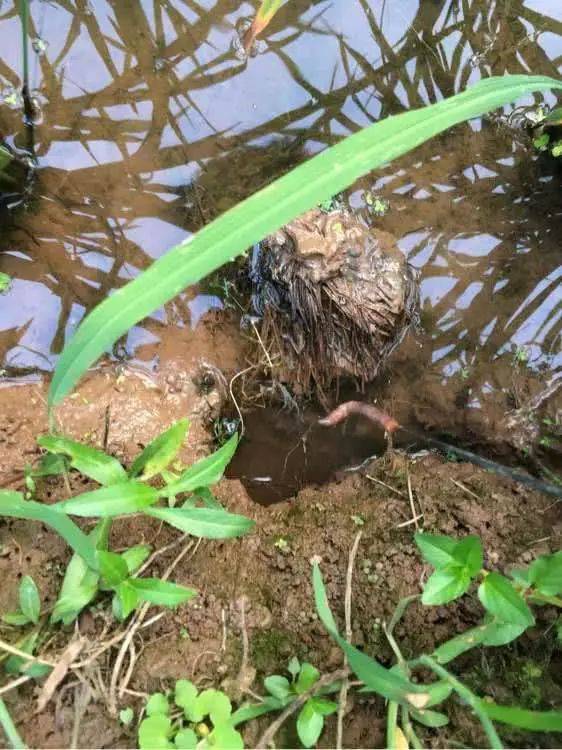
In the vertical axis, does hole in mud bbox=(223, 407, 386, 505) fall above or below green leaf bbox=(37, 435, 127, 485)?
below

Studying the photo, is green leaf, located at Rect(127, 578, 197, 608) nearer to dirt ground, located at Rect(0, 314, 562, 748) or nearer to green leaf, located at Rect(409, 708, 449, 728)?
dirt ground, located at Rect(0, 314, 562, 748)

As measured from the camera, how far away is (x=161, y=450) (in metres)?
1.45

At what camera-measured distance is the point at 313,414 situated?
6.54 feet

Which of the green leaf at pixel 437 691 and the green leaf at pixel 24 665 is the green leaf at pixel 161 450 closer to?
the green leaf at pixel 24 665

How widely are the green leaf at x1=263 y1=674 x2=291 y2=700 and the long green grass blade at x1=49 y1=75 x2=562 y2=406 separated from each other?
819 millimetres

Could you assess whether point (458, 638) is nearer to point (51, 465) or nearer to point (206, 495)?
point (206, 495)

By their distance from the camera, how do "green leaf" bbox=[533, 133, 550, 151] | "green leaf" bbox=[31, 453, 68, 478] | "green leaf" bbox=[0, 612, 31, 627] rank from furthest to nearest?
"green leaf" bbox=[533, 133, 550, 151], "green leaf" bbox=[31, 453, 68, 478], "green leaf" bbox=[0, 612, 31, 627]

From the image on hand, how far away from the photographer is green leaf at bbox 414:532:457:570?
4.12 feet

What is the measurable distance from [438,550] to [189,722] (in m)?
0.68

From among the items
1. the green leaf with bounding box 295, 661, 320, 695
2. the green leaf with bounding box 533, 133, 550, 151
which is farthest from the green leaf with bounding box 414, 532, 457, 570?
the green leaf with bounding box 533, 133, 550, 151

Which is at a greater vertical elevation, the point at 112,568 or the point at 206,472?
the point at 206,472

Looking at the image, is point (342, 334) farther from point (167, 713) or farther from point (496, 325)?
point (167, 713)

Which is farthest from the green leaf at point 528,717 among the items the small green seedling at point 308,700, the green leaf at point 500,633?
the small green seedling at point 308,700

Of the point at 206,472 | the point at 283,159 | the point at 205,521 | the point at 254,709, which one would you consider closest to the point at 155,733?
the point at 254,709
